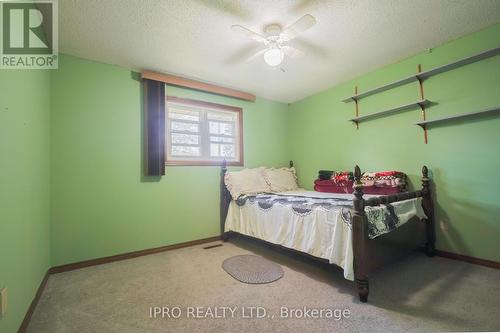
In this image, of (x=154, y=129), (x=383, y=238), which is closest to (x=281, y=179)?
(x=383, y=238)

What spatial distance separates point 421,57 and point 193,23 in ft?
8.24

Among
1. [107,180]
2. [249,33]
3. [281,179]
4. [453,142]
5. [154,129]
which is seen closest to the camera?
[249,33]

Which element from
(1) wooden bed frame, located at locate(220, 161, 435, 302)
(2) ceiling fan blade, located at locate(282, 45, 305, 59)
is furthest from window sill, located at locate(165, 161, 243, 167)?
(1) wooden bed frame, located at locate(220, 161, 435, 302)

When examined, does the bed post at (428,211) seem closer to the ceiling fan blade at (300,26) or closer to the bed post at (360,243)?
the bed post at (360,243)

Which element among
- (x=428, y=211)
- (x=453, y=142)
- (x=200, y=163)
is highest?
(x=453, y=142)

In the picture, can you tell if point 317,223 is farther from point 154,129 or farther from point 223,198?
point 154,129

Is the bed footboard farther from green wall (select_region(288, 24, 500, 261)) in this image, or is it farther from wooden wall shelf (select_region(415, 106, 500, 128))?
wooden wall shelf (select_region(415, 106, 500, 128))

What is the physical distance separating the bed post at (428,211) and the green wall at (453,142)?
8 cm

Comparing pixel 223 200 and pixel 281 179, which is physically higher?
pixel 281 179

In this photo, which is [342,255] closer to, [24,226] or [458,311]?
[458,311]

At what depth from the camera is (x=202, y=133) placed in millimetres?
3309

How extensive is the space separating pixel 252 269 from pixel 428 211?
6.52 feet

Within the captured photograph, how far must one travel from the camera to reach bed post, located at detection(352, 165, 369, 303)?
5.20 ft

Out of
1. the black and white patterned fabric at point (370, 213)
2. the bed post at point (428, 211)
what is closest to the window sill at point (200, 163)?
the black and white patterned fabric at point (370, 213)
